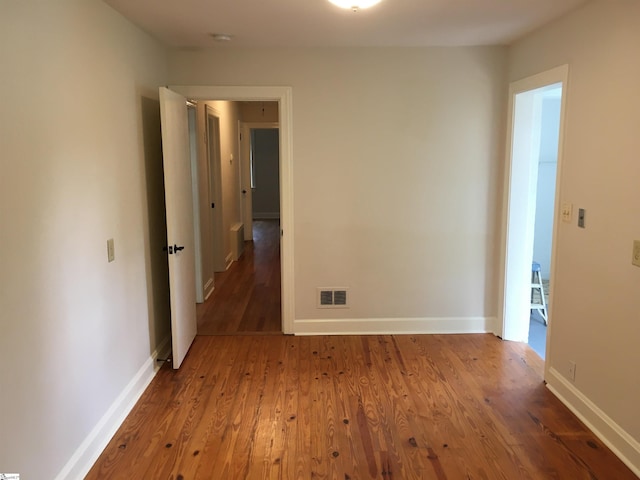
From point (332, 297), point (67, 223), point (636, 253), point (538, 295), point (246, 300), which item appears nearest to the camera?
point (67, 223)

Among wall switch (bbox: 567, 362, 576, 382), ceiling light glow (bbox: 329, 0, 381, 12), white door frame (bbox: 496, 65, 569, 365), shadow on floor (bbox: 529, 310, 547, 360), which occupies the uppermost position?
ceiling light glow (bbox: 329, 0, 381, 12)

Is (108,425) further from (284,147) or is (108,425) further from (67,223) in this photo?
(284,147)

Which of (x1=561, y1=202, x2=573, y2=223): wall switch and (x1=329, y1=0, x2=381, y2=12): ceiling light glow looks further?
(x1=561, y1=202, x2=573, y2=223): wall switch

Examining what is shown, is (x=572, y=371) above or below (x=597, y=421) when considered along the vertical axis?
above

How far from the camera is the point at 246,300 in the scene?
5.16 metres

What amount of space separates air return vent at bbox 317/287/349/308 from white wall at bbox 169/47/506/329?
57 mm

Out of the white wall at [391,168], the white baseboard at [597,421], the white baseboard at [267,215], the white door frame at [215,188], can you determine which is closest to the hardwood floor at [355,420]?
the white baseboard at [597,421]

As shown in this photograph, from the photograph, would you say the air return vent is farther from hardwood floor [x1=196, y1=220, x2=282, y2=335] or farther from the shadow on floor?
the shadow on floor

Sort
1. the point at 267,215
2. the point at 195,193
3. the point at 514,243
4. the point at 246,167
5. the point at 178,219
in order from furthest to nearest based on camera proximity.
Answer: the point at 267,215, the point at 246,167, the point at 195,193, the point at 514,243, the point at 178,219

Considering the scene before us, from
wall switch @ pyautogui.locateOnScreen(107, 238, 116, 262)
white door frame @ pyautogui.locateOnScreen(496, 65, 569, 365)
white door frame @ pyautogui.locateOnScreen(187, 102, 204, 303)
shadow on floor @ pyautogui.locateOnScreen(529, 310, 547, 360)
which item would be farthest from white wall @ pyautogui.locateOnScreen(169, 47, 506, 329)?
wall switch @ pyautogui.locateOnScreen(107, 238, 116, 262)

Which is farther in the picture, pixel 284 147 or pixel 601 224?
pixel 284 147

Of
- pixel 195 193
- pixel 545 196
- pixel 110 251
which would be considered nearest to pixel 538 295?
pixel 545 196

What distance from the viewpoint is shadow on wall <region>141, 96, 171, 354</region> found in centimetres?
334

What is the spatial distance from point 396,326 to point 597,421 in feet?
5.86
